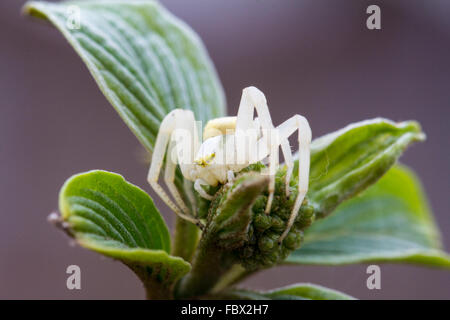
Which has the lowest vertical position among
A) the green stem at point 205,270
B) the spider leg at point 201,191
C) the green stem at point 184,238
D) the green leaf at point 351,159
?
the green stem at point 205,270

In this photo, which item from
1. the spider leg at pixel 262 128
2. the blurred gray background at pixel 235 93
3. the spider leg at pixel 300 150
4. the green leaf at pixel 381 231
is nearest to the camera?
the spider leg at pixel 300 150

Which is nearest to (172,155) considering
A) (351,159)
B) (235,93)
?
(351,159)

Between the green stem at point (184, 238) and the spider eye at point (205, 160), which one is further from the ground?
the spider eye at point (205, 160)

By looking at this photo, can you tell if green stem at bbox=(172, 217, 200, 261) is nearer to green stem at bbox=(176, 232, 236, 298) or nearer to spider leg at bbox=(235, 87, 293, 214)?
green stem at bbox=(176, 232, 236, 298)

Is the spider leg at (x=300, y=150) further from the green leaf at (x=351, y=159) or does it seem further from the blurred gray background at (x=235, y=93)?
the blurred gray background at (x=235, y=93)

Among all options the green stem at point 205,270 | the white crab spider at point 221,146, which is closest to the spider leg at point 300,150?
the white crab spider at point 221,146

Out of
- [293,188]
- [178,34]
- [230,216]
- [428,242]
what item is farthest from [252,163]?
[428,242]

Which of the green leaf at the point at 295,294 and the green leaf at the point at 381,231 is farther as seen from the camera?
the green leaf at the point at 381,231
